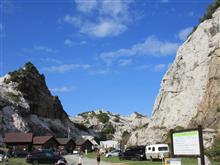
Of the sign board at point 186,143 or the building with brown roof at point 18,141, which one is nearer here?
the sign board at point 186,143

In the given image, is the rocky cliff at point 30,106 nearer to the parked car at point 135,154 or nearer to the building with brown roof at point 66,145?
the building with brown roof at point 66,145

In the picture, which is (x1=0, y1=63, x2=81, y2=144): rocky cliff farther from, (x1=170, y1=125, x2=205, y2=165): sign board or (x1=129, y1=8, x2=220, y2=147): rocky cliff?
(x1=170, y1=125, x2=205, y2=165): sign board

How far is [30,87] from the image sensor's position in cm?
14712

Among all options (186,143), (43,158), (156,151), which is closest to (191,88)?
(156,151)

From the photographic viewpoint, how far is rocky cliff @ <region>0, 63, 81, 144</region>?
391 feet

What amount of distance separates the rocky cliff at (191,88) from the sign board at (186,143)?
5974 cm

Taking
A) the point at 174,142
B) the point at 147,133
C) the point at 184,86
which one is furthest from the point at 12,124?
the point at 174,142

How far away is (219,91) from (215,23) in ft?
60.5

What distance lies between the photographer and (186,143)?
61.9 feet

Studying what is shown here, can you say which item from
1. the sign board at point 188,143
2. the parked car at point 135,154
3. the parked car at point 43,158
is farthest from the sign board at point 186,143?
the parked car at point 135,154

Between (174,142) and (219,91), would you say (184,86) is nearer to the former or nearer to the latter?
(219,91)

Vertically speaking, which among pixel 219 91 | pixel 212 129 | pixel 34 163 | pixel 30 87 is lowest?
pixel 34 163

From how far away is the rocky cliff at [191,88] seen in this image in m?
82.5

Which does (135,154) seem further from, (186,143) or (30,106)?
(30,106)
